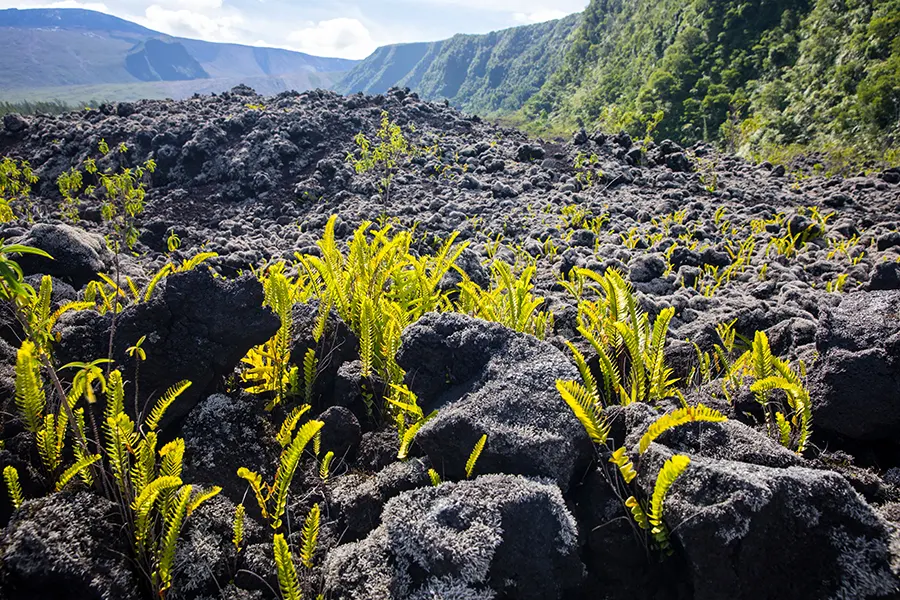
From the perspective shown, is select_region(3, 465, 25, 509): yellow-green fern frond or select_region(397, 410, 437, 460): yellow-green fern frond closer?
select_region(3, 465, 25, 509): yellow-green fern frond

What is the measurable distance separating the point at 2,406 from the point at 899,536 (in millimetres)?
3367

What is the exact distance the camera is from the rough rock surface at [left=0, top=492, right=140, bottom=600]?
55.3 inches

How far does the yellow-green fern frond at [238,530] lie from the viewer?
1754mm

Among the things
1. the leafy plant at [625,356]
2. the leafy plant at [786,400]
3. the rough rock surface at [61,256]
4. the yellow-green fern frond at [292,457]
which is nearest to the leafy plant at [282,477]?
the yellow-green fern frond at [292,457]

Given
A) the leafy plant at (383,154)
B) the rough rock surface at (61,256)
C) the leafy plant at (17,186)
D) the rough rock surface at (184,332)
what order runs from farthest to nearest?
the leafy plant at (383,154) < the leafy plant at (17,186) < the rough rock surface at (61,256) < the rough rock surface at (184,332)

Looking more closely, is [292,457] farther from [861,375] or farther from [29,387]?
[861,375]

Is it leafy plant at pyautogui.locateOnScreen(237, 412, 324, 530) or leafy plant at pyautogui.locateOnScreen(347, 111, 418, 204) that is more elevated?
leafy plant at pyautogui.locateOnScreen(347, 111, 418, 204)

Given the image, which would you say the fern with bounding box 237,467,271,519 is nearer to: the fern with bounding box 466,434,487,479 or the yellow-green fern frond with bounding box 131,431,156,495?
the yellow-green fern frond with bounding box 131,431,156,495

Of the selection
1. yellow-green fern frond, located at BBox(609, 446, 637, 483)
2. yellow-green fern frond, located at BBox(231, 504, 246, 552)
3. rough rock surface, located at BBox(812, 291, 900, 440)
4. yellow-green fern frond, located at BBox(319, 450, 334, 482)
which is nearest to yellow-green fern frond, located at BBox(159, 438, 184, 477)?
yellow-green fern frond, located at BBox(231, 504, 246, 552)

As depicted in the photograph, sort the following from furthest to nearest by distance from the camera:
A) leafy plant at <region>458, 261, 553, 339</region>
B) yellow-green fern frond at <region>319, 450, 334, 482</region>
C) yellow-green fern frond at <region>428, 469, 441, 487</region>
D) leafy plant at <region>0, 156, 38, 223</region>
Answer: leafy plant at <region>0, 156, 38, 223</region>, leafy plant at <region>458, 261, 553, 339</region>, yellow-green fern frond at <region>319, 450, 334, 482</region>, yellow-green fern frond at <region>428, 469, 441, 487</region>

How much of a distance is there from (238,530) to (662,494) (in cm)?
147

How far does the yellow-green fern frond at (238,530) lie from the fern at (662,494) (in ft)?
4.72

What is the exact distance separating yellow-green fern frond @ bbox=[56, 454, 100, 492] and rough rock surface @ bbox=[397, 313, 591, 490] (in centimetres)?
116

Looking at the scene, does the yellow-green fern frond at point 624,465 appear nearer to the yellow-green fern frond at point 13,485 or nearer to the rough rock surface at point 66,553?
the rough rock surface at point 66,553
